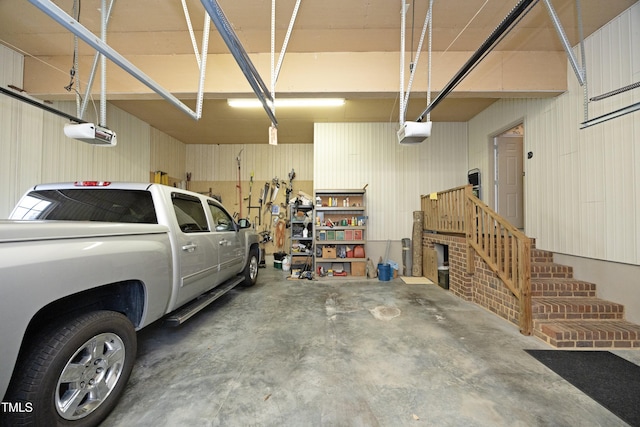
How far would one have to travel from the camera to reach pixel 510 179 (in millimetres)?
5449

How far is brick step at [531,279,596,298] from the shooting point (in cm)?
332

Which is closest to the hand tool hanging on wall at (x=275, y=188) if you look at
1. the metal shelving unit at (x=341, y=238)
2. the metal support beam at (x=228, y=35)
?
the metal shelving unit at (x=341, y=238)

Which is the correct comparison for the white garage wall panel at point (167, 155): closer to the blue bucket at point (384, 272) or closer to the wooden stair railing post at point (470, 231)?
the blue bucket at point (384, 272)

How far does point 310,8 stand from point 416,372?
407cm

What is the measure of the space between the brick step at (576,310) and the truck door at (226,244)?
4.03 metres

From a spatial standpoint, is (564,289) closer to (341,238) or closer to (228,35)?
(341,238)

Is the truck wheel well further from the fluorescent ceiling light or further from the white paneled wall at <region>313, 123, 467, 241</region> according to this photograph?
the white paneled wall at <region>313, 123, 467, 241</region>

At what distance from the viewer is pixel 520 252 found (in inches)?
119

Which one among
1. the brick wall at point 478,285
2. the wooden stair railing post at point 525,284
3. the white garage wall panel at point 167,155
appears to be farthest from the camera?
the white garage wall panel at point 167,155

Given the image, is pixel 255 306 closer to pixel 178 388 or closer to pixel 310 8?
pixel 178 388

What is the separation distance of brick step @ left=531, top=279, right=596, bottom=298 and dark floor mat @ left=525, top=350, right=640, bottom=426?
0.91m

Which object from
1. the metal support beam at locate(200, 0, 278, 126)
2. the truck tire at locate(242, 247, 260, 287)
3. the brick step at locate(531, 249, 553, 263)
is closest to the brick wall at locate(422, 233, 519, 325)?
the brick step at locate(531, 249, 553, 263)

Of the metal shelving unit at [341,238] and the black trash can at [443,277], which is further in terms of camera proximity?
the metal shelving unit at [341,238]

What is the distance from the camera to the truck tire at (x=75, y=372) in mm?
1230
